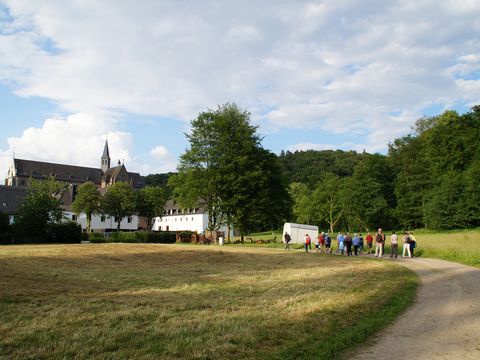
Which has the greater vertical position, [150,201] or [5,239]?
[150,201]

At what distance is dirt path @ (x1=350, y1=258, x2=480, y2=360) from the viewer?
21.1ft

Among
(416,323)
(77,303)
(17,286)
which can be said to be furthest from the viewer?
(17,286)

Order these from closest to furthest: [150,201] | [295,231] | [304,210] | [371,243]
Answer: [371,243] → [295,231] → [150,201] → [304,210]

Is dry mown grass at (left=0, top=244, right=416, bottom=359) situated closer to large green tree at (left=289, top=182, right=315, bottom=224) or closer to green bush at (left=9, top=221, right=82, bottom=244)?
green bush at (left=9, top=221, right=82, bottom=244)

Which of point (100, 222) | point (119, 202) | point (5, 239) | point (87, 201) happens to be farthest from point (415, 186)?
point (100, 222)

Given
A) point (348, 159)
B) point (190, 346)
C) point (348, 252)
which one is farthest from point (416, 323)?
point (348, 159)

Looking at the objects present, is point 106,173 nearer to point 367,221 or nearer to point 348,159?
point 348,159

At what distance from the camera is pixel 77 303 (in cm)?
998

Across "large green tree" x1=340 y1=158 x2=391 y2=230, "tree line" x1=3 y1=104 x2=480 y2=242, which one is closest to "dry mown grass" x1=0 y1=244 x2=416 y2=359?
"tree line" x1=3 y1=104 x2=480 y2=242

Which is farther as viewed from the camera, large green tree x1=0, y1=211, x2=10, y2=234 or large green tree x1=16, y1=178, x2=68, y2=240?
large green tree x1=0, y1=211, x2=10, y2=234

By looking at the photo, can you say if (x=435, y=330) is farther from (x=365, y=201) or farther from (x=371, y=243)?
(x=365, y=201)

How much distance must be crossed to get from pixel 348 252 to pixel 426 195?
44235 mm

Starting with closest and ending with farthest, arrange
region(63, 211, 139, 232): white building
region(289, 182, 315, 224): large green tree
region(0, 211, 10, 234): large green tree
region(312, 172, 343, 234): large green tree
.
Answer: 1. region(0, 211, 10, 234): large green tree
2. region(312, 172, 343, 234): large green tree
3. region(289, 182, 315, 224): large green tree
4. region(63, 211, 139, 232): white building

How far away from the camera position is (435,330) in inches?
313
